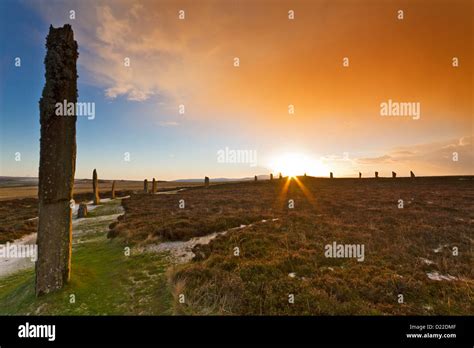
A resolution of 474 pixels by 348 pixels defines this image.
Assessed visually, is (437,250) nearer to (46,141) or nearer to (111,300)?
(111,300)

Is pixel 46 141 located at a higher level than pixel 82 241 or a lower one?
higher
